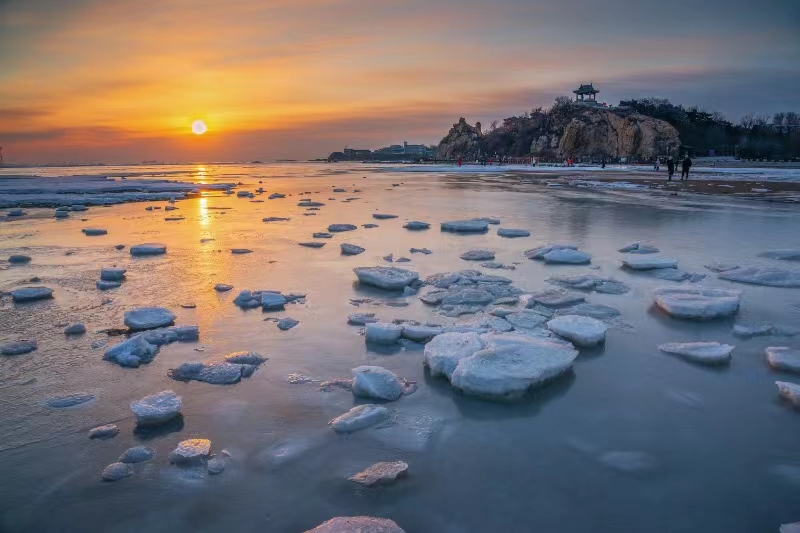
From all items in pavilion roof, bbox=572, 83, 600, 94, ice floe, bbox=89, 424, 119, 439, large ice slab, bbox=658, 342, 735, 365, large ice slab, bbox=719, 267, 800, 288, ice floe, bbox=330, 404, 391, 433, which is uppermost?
pavilion roof, bbox=572, 83, 600, 94

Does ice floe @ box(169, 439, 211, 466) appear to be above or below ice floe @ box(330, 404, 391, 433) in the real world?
below

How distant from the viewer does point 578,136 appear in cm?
9694

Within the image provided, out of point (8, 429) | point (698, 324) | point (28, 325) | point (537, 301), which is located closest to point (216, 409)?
point (8, 429)

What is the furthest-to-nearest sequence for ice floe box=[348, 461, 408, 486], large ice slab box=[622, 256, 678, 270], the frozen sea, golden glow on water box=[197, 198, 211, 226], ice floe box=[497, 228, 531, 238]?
golden glow on water box=[197, 198, 211, 226] → ice floe box=[497, 228, 531, 238] → large ice slab box=[622, 256, 678, 270] → ice floe box=[348, 461, 408, 486] → the frozen sea

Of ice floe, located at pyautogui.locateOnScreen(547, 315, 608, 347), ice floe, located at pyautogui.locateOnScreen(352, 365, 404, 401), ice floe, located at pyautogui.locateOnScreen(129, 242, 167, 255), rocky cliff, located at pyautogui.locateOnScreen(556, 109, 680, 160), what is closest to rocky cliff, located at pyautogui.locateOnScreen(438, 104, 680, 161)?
rocky cliff, located at pyautogui.locateOnScreen(556, 109, 680, 160)

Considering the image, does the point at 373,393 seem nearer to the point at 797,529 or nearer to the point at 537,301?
the point at 797,529

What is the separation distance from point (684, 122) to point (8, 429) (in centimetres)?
12122

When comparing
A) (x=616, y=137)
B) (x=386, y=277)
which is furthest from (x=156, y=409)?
(x=616, y=137)

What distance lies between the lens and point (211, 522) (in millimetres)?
2623

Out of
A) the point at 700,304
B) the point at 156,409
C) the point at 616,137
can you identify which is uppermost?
the point at 616,137

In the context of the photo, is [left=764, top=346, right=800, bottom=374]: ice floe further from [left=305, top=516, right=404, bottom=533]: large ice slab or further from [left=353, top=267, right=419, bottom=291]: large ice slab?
[left=353, top=267, right=419, bottom=291]: large ice slab

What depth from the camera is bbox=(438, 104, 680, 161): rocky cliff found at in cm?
9063

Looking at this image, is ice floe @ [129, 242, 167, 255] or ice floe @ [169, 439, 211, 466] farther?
ice floe @ [129, 242, 167, 255]

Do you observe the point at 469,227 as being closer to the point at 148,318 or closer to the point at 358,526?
the point at 148,318
